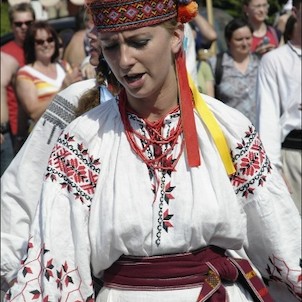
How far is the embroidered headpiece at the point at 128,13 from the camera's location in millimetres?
3365

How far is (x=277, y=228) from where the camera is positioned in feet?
12.0

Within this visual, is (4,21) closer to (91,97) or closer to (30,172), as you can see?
(30,172)

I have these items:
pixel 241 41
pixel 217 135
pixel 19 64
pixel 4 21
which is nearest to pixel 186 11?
pixel 217 135

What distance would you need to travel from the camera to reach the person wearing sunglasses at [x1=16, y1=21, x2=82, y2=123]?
7262mm

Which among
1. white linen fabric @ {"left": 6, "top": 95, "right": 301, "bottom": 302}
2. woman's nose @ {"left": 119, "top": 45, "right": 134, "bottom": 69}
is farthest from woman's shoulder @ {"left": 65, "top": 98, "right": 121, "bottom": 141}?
woman's nose @ {"left": 119, "top": 45, "right": 134, "bottom": 69}

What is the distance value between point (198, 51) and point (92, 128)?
519cm

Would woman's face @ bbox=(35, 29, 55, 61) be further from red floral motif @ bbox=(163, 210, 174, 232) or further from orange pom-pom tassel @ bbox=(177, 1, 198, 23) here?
red floral motif @ bbox=(163, 210, 174, 232)

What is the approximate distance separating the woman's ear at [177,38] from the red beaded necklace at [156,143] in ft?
0.74

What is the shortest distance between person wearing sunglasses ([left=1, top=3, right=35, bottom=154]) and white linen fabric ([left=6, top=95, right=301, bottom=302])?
4032 millimetres

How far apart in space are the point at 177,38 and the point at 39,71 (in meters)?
4.03

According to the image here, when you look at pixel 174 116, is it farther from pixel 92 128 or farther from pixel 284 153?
pixel 284 153

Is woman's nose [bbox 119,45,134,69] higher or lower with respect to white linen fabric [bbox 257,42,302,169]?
higher

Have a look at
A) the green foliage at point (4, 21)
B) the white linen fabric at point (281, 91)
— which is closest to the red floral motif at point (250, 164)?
the white linen fabric at point (281, 91)

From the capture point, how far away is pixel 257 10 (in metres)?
9.15
